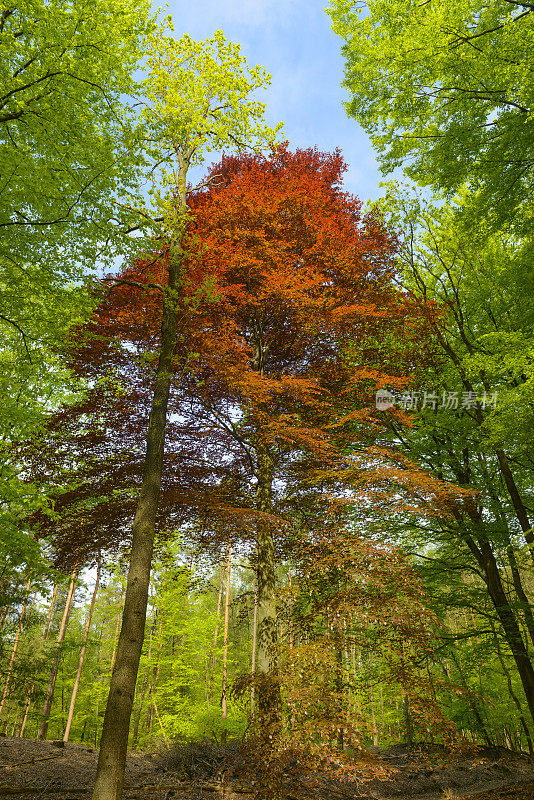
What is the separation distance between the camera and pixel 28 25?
596 centimetres

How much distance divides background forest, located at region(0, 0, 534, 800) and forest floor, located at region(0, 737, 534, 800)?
1162 mm

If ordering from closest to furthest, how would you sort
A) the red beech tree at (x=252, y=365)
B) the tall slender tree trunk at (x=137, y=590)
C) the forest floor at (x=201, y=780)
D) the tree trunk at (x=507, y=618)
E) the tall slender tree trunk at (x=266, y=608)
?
the tall slender tree trunk at (x=137, y=590) < the tall slender tree trunk at (x=266, y=608) < the forest floor at (x=201, y=780) < the red beech tree at (x=252, y=365) < the tree trunk at (x=507, y=618)

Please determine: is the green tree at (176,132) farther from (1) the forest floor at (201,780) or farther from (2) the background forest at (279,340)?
(1) the forest floor at (201,780)

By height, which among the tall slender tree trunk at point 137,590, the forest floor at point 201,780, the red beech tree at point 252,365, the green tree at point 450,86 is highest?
the green tree at point 450,86

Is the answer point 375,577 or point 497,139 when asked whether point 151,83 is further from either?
point 375,577

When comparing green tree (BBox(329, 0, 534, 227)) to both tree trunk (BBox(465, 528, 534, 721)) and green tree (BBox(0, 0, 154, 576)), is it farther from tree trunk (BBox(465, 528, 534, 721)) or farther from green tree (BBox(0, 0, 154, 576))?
tree trunk (BBox(465, 528, 534, 721))

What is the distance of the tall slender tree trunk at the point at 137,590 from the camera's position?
4762 millimetres

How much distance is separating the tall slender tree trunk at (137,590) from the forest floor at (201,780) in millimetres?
1968

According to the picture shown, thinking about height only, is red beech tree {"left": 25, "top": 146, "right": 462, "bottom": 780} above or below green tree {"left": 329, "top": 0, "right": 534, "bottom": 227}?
below

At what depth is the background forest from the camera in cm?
586

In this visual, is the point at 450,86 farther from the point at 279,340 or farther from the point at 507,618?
the point at 507,618

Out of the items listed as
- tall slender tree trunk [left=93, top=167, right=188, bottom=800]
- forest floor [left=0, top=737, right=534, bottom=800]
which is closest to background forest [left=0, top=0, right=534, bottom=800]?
tall slender tree trunk [left=93, top=167, right=188, bottom=800]

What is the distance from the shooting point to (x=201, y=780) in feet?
25.1

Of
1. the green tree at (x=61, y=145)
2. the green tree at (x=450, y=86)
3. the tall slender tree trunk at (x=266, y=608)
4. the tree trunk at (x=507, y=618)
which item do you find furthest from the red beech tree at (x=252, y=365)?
the tree trunk at (x=507, y=618)
